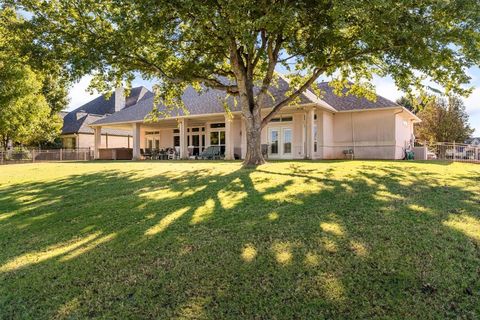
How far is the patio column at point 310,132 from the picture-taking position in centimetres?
1983

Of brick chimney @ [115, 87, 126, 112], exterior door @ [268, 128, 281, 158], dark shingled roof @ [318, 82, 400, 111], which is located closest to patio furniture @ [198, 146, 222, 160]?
exterior door @ [268, 128, 281, 158]

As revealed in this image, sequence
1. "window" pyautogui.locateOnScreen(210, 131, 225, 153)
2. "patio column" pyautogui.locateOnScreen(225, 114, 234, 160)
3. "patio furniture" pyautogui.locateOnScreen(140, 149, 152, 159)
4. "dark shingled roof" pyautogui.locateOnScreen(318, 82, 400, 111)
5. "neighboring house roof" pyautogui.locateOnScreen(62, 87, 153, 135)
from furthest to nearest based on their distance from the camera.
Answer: "neighboring house roof" pyautogui.locateOnScreen(62, 87, 153, 135)
"patio furniture" pyautogui.locateOnScreen(140, 149, 152, 159)
"window" pyautogui.locateOnScreen(210, 131, 225, 153)
"patio column" pyautogui.locateOnScreen(225, 114, 234, 160)
"dark shingled roof" pyautogui.locateOnScreen(318, 82, 400, 111)

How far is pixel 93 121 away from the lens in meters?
40.1

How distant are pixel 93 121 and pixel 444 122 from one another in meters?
38.5

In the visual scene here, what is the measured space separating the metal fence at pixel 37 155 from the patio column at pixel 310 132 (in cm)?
2225

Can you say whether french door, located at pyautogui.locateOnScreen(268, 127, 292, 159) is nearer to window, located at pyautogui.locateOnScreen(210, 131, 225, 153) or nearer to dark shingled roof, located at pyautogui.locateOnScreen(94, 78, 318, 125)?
dark shingled roof, located at pyautogui.locateOnScreen(94, 78, 318, 125)

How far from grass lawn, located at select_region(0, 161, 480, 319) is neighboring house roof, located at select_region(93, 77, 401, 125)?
13384mm

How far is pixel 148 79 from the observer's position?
1594 cm

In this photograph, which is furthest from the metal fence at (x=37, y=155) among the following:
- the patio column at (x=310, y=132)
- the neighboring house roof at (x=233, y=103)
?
the patio column at (x=310, y=132)

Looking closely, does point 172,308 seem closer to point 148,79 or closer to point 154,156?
point 148,79

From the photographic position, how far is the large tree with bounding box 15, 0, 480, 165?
990cm

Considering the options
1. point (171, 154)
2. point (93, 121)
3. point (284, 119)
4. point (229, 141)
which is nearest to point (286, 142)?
point (284, 119)

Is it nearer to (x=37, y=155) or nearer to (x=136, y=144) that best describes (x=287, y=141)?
(x=136, y=144)

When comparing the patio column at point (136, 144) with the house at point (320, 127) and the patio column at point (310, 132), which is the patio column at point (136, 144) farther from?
the patio column at point (310, 132)
